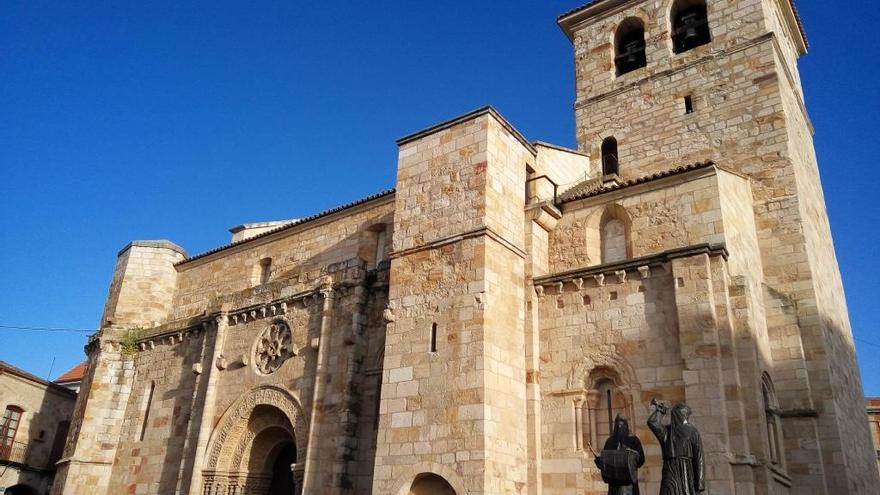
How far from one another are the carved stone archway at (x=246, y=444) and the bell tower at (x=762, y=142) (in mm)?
9799

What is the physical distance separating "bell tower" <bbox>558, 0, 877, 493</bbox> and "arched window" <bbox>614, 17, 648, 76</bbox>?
0.04m

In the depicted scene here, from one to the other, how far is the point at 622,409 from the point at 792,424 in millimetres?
3481

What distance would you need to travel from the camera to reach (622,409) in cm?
1210

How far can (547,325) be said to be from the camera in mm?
13336

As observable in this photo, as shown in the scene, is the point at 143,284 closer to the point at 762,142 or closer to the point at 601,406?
the point at 601,406

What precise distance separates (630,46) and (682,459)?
15036mm

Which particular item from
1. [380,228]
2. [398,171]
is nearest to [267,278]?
[380,228]

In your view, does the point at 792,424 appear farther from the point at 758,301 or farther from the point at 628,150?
the point at 628,150

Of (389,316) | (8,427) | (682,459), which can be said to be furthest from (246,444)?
(8,427)

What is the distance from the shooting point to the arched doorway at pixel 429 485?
11.6 metres

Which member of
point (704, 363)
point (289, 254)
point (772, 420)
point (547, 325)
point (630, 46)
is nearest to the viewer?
point (704, 363)

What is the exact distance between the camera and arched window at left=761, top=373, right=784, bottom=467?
477 inches

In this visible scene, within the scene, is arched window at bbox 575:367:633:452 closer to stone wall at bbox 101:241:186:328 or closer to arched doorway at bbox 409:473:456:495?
arched doorway at bbox 409:473:456:495

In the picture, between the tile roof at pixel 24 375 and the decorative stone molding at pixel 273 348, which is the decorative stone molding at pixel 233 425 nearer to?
the decorative stone molding at pixel 273 348
